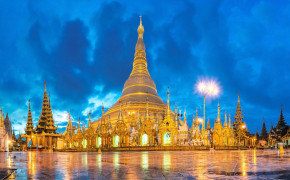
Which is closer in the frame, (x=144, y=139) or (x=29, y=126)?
(x=144, y=139)

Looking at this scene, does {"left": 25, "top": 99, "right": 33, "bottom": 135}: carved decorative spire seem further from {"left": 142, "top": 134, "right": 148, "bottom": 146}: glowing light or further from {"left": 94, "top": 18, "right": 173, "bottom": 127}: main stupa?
{"left": 142, "top": 134, "right": 148, "bottom": 146}: glowing light

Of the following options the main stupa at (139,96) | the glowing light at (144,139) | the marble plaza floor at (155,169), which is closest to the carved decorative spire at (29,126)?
the main stupa at (139,96)

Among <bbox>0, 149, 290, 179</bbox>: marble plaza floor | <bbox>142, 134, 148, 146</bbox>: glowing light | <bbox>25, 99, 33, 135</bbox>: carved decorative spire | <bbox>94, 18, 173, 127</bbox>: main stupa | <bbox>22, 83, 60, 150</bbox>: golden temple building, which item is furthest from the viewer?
<bbox>25, 99, 33, 135</bbox>: carved decorative spire

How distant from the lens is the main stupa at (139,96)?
72.3 m

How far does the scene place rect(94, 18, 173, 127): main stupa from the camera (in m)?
72.3

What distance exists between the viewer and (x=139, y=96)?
77625 mm

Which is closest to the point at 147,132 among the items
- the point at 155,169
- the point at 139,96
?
the point at 139,96

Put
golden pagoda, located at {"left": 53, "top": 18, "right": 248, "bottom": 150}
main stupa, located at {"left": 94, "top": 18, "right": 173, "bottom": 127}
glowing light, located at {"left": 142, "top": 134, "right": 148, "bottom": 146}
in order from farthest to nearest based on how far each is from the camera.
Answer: main stupa, located at {"left": 94, "top": 18, "right": 173, "bottom": 127}, glowing light, located at {"left": 142, "top": 134, "right": 148, "bottom": 146}, golden pagoda, located at {"left": 53, "top": 18, "right": 248, "bottom": 150}

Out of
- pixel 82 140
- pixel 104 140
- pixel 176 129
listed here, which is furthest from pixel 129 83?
pixel 176 129

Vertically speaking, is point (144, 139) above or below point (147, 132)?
below

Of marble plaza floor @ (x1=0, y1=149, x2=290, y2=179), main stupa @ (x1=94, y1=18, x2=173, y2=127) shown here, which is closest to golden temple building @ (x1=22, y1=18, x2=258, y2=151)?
main stupa @ (x1=94, y1=18, x2=173, y2=127)

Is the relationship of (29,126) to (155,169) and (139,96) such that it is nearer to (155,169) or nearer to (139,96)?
(139,96)

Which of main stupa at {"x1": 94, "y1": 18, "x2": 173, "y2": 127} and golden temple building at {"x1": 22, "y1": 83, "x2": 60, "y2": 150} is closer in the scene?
main stupa at {"x1": 94, "y1": 18, "x2": 173, "y2": 127}

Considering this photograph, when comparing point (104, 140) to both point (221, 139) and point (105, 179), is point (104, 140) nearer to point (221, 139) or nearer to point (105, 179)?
point (221, 139)
